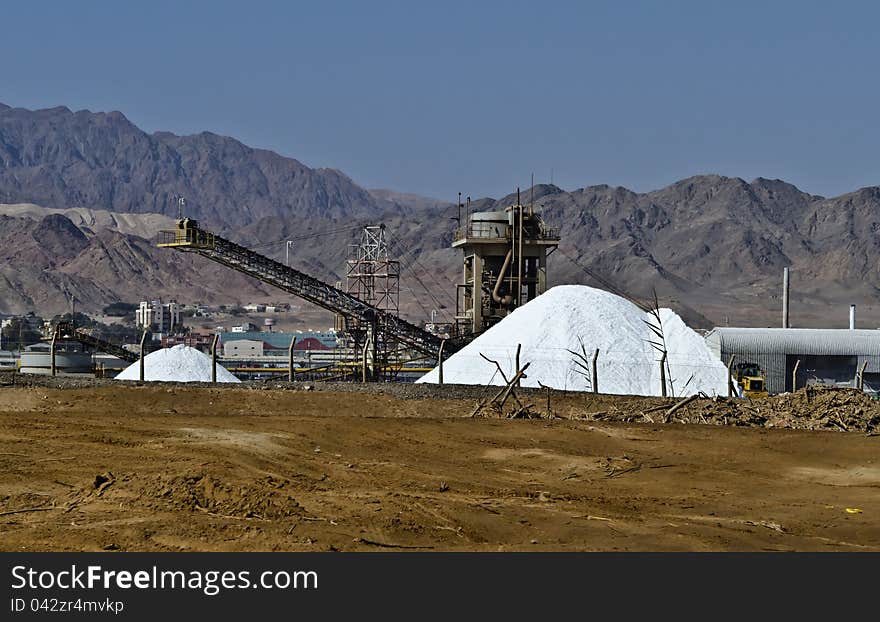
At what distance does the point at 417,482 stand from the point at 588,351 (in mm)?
20741

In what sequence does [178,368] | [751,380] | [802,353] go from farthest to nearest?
[802,353]
[751,380]
[178,368]

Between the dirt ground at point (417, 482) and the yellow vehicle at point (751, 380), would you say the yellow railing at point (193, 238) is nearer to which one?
the dirt ground at point (417, 482)

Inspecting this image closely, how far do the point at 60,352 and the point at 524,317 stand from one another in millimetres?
21130

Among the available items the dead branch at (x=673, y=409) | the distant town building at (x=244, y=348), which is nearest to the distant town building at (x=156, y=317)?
the distant town building at (x=244, y=348)

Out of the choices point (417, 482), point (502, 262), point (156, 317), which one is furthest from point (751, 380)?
point (156, 317)

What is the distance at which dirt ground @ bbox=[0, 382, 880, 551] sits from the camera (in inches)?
481

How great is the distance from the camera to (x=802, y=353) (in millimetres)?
50531

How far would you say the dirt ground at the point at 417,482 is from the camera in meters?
12.2

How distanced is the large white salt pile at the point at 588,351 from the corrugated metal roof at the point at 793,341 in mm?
9782

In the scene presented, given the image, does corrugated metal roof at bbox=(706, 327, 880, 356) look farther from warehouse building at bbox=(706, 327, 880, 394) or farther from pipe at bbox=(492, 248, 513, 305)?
pipe at bbox=(492, 248, 513, 305)

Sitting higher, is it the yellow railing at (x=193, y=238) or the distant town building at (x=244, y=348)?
the yellow railing at (x=193, y=238)

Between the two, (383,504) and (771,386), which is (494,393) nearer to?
(383,504)

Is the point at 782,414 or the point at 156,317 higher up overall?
the point at 156,317

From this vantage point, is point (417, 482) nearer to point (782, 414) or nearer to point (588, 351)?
point (782, 414)
